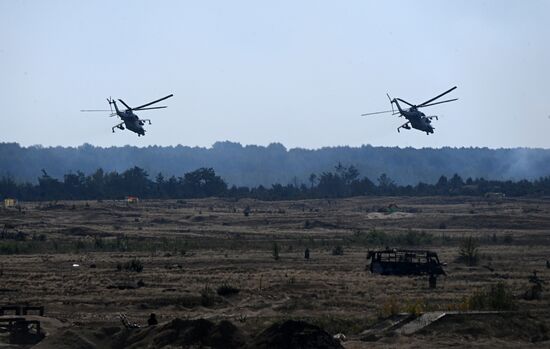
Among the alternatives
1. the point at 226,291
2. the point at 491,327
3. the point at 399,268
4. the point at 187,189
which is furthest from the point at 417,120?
the point at 187,189

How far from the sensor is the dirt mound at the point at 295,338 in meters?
22.7

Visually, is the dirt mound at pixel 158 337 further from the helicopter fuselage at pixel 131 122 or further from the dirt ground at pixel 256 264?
the helicopter fuselage at pixel 131 122

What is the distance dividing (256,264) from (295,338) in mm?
31710

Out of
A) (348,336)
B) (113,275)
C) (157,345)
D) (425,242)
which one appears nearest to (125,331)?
(157,345)

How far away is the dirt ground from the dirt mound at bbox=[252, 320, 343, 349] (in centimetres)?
260

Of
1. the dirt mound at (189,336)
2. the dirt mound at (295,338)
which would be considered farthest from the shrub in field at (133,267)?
the dirt mound at (295,338)

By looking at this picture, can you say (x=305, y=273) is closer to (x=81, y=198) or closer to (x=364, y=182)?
(x=81, y=198)

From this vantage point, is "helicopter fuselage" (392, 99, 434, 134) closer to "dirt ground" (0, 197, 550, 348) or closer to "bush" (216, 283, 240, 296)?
"dirt ground" (0, 197, 550, 348)

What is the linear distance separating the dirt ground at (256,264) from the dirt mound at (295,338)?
260 cm

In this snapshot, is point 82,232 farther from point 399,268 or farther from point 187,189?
point 187,189

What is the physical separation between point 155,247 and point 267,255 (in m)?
9.65

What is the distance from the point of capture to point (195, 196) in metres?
149

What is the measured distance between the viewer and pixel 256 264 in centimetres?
5447

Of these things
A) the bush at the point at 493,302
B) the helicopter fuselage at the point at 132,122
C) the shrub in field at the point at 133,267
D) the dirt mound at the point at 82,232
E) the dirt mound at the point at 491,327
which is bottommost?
the dirt mound at the point at 491,327
